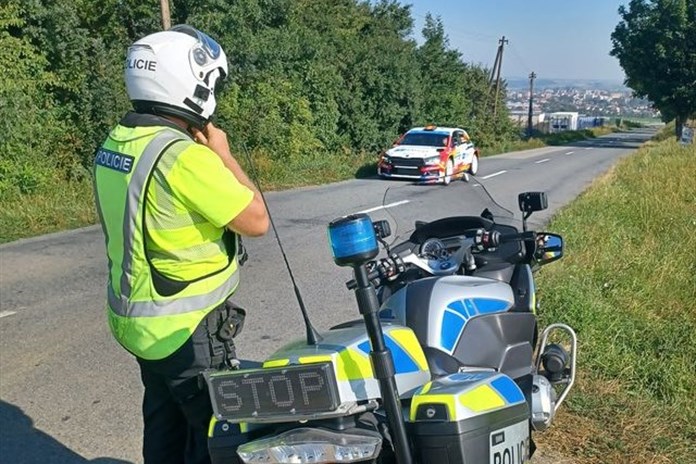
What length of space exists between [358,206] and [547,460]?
10.4 meters

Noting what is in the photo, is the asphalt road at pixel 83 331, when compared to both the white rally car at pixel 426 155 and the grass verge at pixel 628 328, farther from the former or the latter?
the white rally car at pixel 426 155

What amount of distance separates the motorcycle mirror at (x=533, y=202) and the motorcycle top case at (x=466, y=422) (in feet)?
4.70

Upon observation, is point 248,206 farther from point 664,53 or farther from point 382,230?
point 664,53

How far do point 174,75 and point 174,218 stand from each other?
0.45 metres

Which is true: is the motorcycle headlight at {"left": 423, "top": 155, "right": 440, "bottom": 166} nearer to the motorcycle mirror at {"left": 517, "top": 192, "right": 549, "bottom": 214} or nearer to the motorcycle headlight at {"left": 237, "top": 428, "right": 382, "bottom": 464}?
the motorcycle mirror at {"left": 517, "top": 192, "right": 549, "bottom": 214}

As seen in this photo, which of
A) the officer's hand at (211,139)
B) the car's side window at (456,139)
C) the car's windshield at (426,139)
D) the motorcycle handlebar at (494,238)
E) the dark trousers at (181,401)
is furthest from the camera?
the car's side window at (456,139)

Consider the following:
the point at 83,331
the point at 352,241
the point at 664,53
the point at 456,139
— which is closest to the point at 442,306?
the point at 352,241

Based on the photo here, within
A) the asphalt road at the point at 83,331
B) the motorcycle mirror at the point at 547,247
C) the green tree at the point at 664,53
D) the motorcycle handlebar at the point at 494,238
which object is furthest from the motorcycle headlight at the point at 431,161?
the green tree at the point at 664,53

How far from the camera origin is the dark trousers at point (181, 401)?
2.33m

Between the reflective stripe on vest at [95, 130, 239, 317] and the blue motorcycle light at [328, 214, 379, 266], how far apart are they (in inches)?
22.2

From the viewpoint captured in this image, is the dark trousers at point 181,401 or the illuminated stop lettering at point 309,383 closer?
the illuminated stop lettering at point 309,383

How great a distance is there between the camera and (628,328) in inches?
237

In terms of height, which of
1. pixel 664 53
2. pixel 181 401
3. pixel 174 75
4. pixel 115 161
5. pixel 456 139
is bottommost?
pixel 456 139

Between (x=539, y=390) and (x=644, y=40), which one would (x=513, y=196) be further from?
(x=644, y=40)
